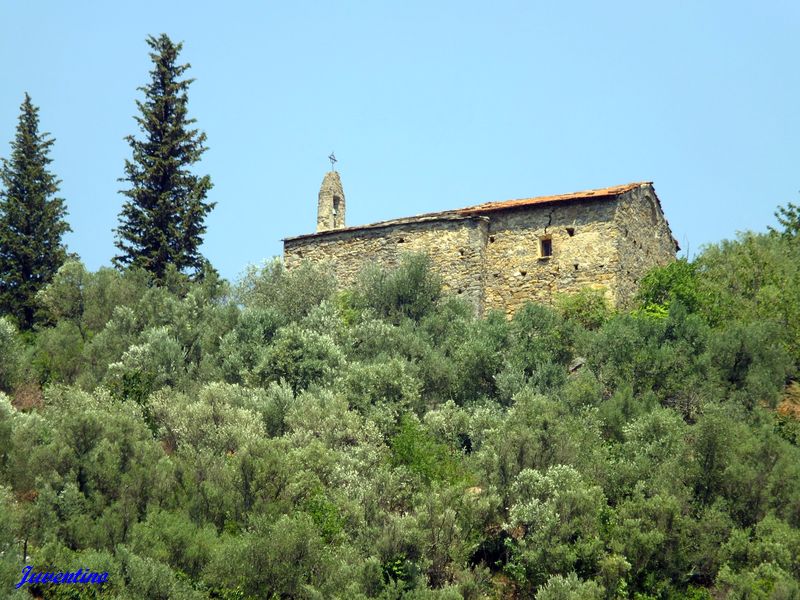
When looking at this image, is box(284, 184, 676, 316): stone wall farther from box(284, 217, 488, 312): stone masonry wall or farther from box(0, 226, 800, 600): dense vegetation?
box(0, 226, 800, 600): dense vegetation

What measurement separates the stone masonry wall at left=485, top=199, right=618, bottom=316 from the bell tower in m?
7.90

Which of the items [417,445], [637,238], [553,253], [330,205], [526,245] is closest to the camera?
[417,445]

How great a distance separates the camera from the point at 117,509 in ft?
88.4

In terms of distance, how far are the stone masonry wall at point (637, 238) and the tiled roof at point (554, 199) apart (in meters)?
0.30

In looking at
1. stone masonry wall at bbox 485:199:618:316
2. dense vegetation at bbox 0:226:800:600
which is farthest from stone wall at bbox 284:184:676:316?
dense vegetation at bbox 0:226:800:600

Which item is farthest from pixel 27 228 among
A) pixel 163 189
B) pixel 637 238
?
pixel 637 238

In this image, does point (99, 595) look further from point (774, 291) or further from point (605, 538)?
point (774, 291)

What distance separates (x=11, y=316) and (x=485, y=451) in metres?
20.4

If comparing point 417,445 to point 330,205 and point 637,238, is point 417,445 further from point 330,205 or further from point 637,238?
point 330,205

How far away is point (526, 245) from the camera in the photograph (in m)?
41.6

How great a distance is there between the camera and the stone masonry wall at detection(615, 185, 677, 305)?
40594 millimetres

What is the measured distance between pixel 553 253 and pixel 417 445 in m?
12.5

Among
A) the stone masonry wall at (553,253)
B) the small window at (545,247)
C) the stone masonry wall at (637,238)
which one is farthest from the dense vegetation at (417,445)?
the small window at (545,247)

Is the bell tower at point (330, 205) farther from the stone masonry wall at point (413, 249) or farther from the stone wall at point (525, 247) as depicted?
the stone wall at point (525, 247)
